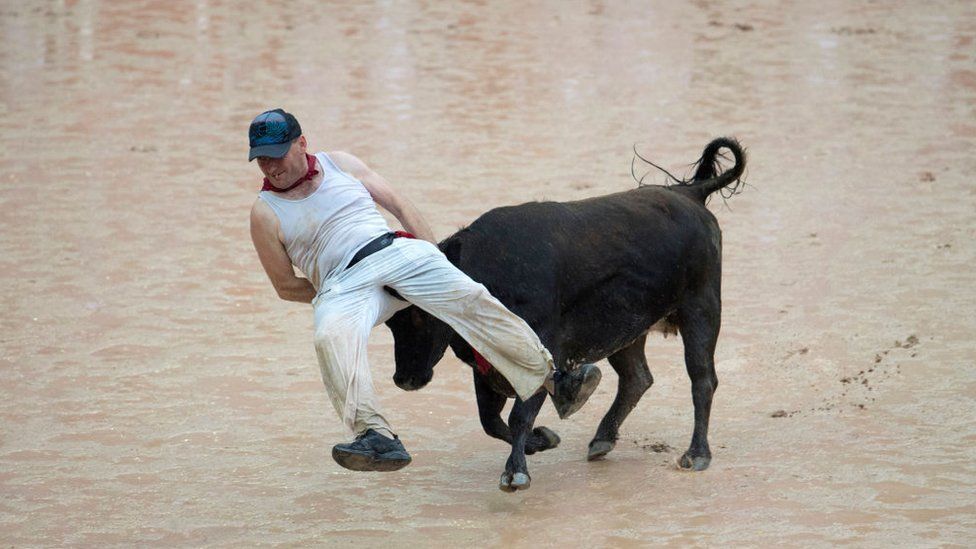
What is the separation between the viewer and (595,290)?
20.1 ft

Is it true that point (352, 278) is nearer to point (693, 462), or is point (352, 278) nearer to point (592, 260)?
point (592, 260)

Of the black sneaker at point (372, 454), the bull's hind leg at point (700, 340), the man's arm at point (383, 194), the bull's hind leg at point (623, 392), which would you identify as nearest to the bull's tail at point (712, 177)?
the bull's hind leg at point (700, 340)

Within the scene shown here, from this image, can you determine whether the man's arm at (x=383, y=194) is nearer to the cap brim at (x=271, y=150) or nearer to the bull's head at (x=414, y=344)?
the bull's head at (x=414, y=344)

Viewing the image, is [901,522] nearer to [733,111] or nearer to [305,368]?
[305,368]

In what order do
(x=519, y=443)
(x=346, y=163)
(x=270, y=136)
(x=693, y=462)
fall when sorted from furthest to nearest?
(x=693, y=462) < (x=519, y=443) < (x=346, y=163) < (x=270, y=136)

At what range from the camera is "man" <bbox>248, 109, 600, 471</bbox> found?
207 inches

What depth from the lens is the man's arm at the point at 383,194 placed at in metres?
5.82

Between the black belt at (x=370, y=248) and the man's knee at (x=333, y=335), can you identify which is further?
the black belt at (x=370, y=248)

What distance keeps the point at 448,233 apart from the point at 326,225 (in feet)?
14.8

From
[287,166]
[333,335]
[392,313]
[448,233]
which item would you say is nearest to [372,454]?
[333,335]

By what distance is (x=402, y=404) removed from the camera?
24.1ft

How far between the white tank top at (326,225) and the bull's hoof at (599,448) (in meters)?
1.63

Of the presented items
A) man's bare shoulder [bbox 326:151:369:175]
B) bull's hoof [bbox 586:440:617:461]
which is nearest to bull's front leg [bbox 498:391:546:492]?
bull's hoof [bbox 586:440:617:461]

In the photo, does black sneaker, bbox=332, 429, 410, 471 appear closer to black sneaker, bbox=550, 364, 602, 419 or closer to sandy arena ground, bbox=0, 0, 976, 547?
sandy arena ground, bbox=0, 0, 976, 547
